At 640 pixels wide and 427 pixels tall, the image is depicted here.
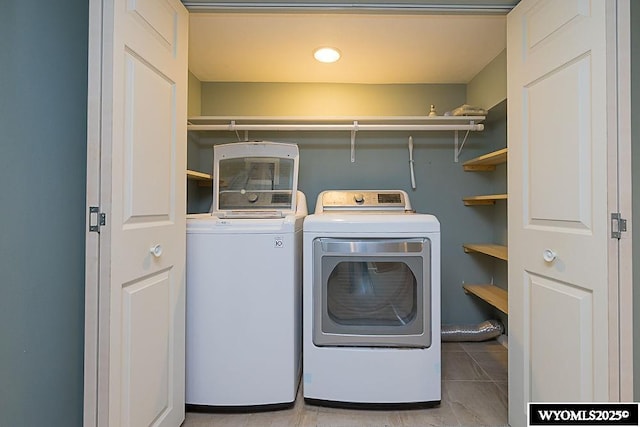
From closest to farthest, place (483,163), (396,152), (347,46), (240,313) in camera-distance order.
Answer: (240,313), (347,46), (483,163), (396,152)

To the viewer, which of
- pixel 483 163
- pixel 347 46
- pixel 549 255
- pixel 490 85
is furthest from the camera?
pixel 483 163

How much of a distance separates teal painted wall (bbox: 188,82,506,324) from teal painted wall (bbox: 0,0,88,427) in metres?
1.62

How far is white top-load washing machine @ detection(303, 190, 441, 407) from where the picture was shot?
171cm

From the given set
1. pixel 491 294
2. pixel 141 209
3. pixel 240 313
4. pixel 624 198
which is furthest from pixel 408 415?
pixel 141 209

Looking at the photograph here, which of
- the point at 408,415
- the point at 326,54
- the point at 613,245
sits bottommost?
the point at 408,415

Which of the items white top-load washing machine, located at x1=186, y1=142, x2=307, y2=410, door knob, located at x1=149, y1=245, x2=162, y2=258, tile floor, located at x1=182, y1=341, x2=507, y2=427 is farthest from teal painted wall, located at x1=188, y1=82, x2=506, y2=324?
door knob, located at x1=149, y1=245, x2=162, y2=258

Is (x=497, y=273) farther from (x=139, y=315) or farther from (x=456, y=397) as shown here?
(x=139, y=315)

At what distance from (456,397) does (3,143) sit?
2239mm

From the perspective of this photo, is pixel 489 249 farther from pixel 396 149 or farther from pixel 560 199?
pixel 560 199

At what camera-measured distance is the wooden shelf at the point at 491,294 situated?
86.0 inches

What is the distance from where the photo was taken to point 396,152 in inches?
111

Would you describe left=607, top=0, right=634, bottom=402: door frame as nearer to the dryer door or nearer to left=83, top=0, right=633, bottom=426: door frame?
left=83, top=0, right=633, bottom=426: door frame

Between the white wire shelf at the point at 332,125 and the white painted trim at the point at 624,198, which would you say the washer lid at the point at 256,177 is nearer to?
the white wire shelf at the point at 332,125

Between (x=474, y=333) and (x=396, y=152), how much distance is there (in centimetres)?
155
